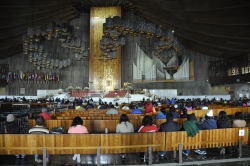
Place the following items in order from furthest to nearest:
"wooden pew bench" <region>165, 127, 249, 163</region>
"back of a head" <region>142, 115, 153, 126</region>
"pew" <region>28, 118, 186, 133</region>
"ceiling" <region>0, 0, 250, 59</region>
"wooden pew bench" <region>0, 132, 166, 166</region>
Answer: "ceiling" <region>0, 0, 250, 59</region>, "pew" <region>28, 118, 186, 133</region>, "back of a head" <region>142, 115, 153, 126</region>, "wooden pew bench" <region>165, 127, 249, 163</region>, "wooden pew bench" <region>0, 132, 166, 166</region>

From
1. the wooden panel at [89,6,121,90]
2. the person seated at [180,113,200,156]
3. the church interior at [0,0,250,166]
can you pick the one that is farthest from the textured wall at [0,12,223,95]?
the person seated at [180,113,200,156]

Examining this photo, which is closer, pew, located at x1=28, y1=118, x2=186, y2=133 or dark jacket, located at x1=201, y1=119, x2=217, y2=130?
dark jacket, located at x1=201, y1=119, x2=217, y2=130

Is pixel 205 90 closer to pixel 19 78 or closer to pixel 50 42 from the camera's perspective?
pixel 50 42

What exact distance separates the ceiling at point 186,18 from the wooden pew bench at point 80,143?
988cm

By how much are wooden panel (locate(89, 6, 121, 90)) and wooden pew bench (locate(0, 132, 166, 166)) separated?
19.5 meters

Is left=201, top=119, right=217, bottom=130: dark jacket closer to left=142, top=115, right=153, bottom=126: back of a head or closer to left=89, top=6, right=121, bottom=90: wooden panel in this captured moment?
left=142, top=115, right=153, bottom=126: back of a head

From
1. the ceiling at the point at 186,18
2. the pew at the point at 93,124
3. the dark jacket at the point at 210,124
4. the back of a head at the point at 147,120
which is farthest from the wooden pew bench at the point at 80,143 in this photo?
the ceiling at the point at 186,18

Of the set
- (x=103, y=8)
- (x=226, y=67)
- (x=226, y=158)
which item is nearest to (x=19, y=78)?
(x=103, y=8)

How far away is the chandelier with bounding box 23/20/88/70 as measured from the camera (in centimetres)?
1458

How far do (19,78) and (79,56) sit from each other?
863 centimetres

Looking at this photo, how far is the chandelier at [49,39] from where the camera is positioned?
1458 centimetres

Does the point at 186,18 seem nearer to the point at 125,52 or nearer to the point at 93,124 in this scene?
the point at 125,52

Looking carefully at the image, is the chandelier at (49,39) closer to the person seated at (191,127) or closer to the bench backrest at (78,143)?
the bench backrest at (78,143)

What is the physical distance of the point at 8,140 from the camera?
15.8ft
